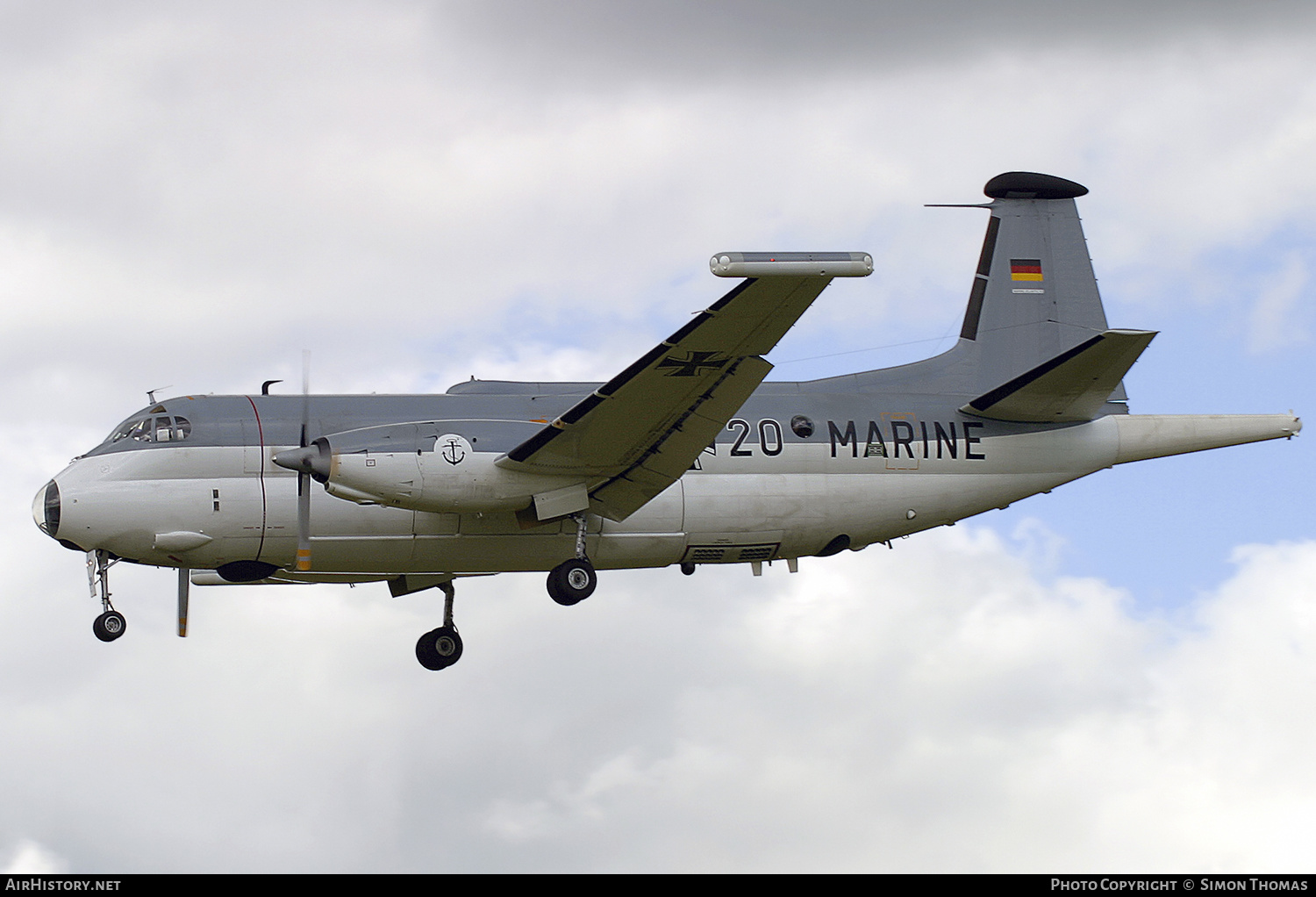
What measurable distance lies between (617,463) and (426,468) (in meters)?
2.94

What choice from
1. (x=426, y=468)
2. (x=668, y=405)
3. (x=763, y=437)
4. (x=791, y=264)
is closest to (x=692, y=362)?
(x=668, y=405)

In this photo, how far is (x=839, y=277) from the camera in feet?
69.3

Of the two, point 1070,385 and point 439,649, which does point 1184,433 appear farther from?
point 439,649

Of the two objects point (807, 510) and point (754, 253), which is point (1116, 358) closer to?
point (807, 510)

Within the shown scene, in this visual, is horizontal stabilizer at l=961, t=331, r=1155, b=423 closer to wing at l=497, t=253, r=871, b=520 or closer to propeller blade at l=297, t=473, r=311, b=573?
wing at l=497, t=253, r=871, b=520

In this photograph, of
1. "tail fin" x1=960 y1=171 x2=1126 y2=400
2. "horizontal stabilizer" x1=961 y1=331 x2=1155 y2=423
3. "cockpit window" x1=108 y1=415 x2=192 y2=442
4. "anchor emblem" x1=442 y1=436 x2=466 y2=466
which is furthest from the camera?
"tail fin" x1=960 y1=171 x2=1126 y2=400

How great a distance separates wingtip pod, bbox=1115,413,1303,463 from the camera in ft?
98.3

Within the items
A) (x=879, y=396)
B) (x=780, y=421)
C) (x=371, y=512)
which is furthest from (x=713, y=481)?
(x=371, y=512)

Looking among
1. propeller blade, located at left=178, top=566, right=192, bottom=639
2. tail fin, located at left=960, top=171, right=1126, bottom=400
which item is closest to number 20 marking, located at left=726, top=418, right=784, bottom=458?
tail fin, located at left=960, top=171, right=1126, bottom=400

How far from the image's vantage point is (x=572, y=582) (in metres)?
26.1

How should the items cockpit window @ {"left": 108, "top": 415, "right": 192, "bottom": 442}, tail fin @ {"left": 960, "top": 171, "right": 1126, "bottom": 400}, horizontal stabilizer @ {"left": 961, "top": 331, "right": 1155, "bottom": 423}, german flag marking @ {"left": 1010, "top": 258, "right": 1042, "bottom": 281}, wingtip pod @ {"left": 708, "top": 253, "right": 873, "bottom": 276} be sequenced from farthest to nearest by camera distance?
german flag marking @ {"left": 1010, "top": 258, "right": 1042, "bottom": 281}, tail fin @ {"left": 960, "top": 171, "right": 1126, "bottom": 400}, horizontal stabilizer @ {"left": 961, "top": 331, "right": 1155, "bottom": 423}, cockpit window @ {"left": 108, "top": 415, "right": 192, "bottom": 442}, wingtip pod @ {"left": 708, "top": 253, "right": 873, "bottom": 276}

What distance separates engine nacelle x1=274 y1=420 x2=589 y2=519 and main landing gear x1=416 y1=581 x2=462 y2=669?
494 cm

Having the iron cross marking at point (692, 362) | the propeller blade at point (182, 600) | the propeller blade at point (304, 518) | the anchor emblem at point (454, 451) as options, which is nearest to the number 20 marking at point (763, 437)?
the iron cross marking at point (692, 362)

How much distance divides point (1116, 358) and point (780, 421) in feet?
17.9
